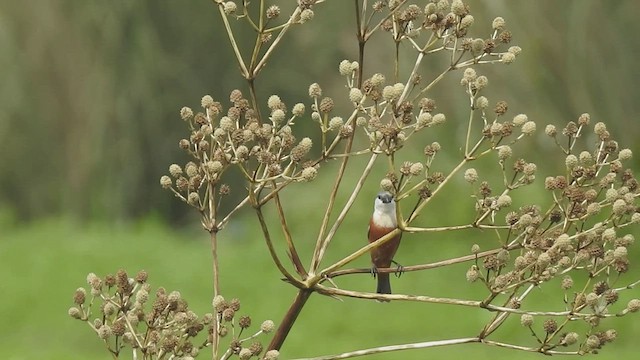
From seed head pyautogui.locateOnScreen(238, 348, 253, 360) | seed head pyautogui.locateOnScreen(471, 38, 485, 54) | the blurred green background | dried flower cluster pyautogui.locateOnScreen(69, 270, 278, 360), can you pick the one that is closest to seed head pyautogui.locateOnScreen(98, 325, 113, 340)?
dried flower cluster pyautogui.locateOnScreen(69, 270, 278, 360)

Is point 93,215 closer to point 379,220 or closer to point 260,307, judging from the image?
point 260,307

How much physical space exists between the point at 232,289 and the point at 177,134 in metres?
2.14

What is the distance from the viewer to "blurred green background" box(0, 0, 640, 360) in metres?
8.47

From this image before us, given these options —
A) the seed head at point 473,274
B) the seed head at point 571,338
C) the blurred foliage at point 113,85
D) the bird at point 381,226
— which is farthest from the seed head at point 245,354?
the blurred foliage at point 113,85

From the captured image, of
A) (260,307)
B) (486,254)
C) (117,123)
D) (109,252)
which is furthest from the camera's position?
(117,123)

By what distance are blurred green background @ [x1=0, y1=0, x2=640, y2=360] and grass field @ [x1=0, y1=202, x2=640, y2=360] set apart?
2cm

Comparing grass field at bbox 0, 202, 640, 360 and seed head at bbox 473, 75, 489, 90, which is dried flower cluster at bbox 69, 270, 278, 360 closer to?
seed head at bbox 473, 75, 489, 90

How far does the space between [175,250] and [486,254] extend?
27.5 ft

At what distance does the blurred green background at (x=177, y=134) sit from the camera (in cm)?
847

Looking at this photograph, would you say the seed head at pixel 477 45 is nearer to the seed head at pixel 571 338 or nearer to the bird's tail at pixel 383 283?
the seed head at pixel 571 338

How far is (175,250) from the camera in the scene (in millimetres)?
9922

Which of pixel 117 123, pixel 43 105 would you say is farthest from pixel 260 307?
pixel 43 105

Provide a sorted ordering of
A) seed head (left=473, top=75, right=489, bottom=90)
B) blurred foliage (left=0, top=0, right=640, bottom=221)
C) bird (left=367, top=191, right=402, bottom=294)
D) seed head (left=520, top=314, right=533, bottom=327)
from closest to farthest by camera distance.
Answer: seed head (left=520, top=314, right=533, bottom=327)
seed head (left=473, top=75, right=489, bottom=90)
bird (left=367, top=191, right=402, bottom=294)
blurred foliage (left=0, top=0, right=640, bottom=221)

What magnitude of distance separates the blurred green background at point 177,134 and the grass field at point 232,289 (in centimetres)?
2
